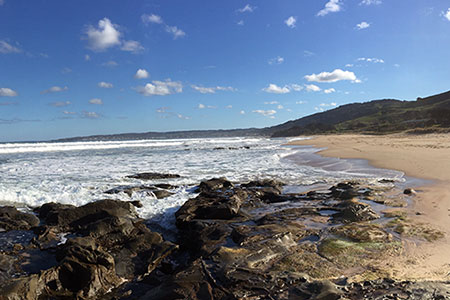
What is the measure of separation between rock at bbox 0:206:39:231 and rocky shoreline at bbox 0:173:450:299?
0.07 feet

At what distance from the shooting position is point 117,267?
16.1 ft

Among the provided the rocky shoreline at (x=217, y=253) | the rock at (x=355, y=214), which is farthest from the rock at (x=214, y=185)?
the rock at (x=355, y=214)

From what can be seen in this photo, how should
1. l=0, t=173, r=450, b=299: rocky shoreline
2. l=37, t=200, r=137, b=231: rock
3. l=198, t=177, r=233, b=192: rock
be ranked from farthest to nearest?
l=198, t=177, r=233, b=192: rock < l=37, t=200, r=137, b=231: rock < l=0, t=173, r=450, b=299: rocky shoreline

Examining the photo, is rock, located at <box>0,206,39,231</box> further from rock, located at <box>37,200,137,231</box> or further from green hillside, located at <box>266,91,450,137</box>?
green hillside, located at <box>266,91,450,137</box>

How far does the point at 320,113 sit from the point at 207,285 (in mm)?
190566

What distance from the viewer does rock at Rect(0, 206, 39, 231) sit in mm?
6922

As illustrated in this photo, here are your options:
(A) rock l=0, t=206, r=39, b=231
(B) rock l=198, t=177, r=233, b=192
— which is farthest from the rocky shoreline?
(B) rock l=198, t=177, r=233, b=192

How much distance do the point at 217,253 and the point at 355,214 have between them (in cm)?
383

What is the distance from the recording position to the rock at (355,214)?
21.8 ft

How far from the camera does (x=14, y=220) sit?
7191 millimetres

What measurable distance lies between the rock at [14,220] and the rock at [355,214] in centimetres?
770

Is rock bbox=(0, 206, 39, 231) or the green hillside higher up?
the green hillside

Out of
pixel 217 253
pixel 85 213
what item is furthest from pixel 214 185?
pixel 217 253

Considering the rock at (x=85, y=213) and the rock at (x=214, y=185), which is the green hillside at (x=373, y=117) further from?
the rock at (x=85, y=213)
